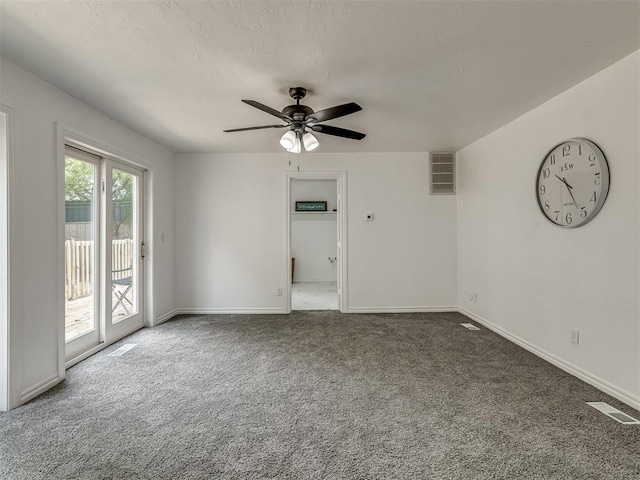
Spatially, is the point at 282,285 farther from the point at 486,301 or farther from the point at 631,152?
the point at 631,152

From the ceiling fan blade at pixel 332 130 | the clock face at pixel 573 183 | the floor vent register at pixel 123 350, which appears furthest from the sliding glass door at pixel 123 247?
the clock face at pixel 573 183

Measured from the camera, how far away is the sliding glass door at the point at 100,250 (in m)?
2.68

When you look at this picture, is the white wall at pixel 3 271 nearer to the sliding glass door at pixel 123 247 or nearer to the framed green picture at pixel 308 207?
the sliding glass door at pixel 123 247

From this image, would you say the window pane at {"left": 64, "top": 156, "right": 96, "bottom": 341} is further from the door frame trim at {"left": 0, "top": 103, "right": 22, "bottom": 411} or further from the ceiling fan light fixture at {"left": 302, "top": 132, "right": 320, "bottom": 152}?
the ceiling fan light fixture at {"left": 302, "top": 132, "right": 320, "bottom": 152}

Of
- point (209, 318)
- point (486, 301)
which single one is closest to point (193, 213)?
point (209, 318)

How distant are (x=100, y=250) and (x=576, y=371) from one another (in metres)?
4.45

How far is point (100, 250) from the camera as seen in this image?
9.76 feet

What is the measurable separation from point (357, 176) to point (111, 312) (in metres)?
3.50

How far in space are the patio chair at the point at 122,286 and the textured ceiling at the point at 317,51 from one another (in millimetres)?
1689

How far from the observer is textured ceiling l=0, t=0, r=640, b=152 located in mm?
1554

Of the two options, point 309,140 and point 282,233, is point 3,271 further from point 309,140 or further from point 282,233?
point 282,233

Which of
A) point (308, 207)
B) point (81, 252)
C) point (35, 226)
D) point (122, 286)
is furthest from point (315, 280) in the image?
point (35, 226)

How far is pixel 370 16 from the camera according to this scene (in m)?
1.58

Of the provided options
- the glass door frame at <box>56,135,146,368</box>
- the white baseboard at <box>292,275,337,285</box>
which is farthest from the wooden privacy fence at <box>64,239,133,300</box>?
the white baseboard at <box>292,275,337,285</box>
